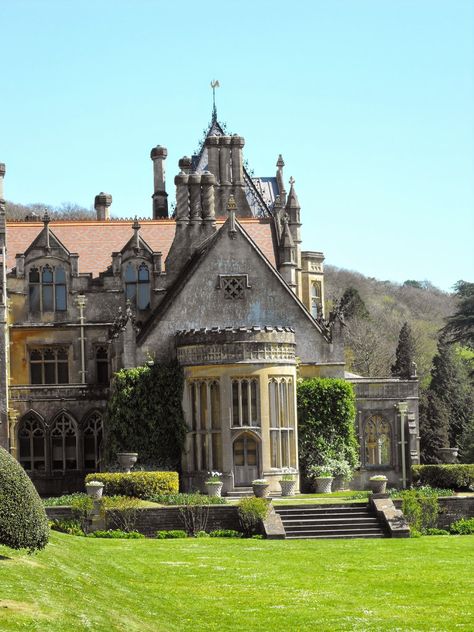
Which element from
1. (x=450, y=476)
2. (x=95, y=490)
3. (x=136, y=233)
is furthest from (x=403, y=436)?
(x=95, y=490)

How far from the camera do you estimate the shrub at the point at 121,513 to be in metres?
44.4

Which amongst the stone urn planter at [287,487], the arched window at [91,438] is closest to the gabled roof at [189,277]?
the arched window at [91,438]

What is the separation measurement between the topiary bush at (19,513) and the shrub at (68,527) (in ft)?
42.1

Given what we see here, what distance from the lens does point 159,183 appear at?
72.1 metres

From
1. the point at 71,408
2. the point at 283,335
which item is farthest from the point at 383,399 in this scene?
the point at 71,408

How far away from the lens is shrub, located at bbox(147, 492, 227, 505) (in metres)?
46.0

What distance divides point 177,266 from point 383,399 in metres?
9.17

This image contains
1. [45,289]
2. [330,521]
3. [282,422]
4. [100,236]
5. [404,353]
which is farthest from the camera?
[404,353]

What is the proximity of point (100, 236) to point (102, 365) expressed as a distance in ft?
19.0

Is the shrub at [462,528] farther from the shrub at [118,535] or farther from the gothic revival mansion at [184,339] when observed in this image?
the gothic revival mansion at [184,339]

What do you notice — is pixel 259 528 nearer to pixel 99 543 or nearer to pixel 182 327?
pixel 99 543

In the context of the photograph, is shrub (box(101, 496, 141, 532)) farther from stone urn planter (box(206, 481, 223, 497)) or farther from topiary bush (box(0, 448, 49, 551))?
topiary bush (box(0, 448, 49, 551))

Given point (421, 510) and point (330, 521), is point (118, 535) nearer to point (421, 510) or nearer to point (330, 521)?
point (330, 521)

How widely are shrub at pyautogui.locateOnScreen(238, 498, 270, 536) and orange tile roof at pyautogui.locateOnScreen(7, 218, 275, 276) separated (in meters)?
18.8
